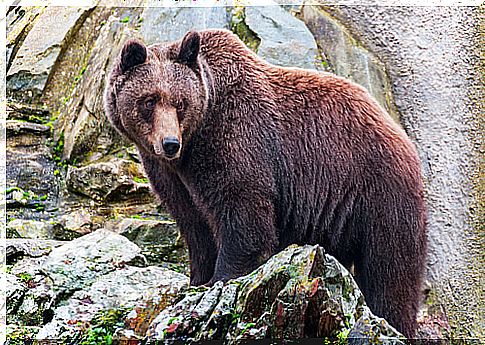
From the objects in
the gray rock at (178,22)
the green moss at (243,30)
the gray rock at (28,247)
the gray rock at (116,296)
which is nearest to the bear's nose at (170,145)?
the gray rock at (116,296)

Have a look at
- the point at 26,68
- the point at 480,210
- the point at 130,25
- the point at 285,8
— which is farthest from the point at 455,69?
the point at 26,68

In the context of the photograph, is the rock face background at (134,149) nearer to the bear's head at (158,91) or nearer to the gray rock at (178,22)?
the gray rock at (178,22)

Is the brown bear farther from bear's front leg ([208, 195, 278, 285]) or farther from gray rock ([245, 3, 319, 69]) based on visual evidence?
gray rock ([245, 3, 319, 69])

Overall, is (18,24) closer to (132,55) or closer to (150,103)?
(132,55)

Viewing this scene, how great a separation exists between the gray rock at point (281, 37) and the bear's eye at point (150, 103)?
2741 millimetres

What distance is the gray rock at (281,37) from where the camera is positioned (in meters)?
6.63

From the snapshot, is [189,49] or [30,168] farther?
[30,168]

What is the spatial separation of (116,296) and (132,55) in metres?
1.48

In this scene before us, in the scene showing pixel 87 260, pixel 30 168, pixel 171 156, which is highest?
pixel 171 156

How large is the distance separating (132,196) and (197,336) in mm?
3689

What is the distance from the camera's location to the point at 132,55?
414 centimetres

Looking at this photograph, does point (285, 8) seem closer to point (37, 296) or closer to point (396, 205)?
point (396, 205)

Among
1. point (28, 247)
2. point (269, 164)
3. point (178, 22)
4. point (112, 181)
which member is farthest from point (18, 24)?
point (269, 164)

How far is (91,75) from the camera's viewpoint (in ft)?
25.8
